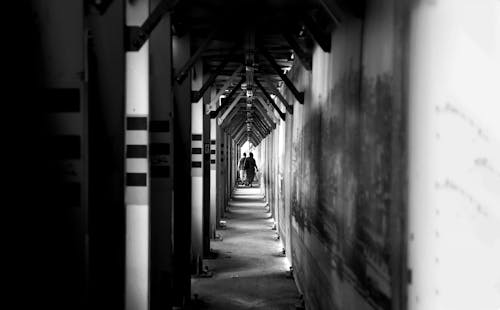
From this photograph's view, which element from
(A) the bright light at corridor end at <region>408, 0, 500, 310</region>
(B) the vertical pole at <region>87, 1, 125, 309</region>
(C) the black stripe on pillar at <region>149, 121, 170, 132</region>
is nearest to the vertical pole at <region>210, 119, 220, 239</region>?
(C) the black stripe on pillar at <region>149, 121, 170, 132</region>

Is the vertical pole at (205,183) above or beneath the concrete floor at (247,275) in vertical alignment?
above

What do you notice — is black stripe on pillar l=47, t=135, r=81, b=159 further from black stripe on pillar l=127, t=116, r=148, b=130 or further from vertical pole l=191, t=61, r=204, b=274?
vertical pole l=191, t=61, r=204, b=274

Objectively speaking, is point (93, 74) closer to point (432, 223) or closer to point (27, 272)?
point (27, 272)

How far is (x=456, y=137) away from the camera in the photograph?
1933mm

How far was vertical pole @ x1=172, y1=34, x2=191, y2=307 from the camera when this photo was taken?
19.1ft

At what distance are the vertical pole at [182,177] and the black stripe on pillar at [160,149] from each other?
3.16ft

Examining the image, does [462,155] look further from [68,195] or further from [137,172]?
[137,172]

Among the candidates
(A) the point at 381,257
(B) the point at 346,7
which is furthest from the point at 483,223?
(B) the point at 346,7

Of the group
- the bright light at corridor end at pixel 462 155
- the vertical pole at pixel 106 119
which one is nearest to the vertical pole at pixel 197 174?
the vertical pole at pixel 106 119

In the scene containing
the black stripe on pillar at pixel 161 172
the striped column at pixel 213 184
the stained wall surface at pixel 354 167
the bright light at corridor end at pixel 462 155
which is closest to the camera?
the bright light at corridor end at pixel 462 155

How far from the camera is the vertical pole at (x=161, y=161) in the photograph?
186 inches

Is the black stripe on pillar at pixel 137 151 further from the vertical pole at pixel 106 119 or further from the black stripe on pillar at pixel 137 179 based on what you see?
the vertical pole at pixel 106 119

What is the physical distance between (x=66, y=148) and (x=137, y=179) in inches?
62.1

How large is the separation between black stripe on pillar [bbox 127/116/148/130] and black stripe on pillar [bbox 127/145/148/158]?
132 millimetres
